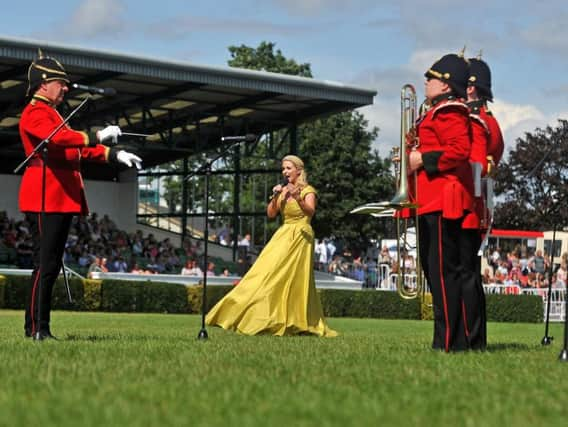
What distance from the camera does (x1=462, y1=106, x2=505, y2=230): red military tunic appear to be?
8.93 meters

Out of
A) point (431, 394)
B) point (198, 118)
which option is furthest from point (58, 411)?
point (198, 118)

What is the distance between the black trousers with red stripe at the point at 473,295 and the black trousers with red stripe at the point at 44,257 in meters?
3.51

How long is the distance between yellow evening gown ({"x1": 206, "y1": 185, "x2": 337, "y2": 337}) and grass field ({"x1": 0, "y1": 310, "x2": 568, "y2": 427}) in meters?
5.56

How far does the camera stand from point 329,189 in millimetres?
66125

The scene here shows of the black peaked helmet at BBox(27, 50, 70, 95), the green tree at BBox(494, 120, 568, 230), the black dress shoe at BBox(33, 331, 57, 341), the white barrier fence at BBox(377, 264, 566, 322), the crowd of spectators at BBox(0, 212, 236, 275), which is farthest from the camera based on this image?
the green tree at BBox(494, 120, 568, 230)

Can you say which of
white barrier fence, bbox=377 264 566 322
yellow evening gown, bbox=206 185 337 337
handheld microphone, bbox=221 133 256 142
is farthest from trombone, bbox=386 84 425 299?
white barrier fence, bbox=377 264 566 322

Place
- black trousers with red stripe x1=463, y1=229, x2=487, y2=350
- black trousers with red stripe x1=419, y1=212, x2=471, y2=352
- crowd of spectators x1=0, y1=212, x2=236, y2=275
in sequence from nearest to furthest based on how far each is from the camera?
black trousers with red stripe x1=419, y1=212, x2=471, y2=352 → black trousers with red stripe x1=463, y1=229, x2=487, y2=350 → crowd of spectators x1=0, y1=212, x2=236, y2=275

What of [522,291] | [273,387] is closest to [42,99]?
[273,387]

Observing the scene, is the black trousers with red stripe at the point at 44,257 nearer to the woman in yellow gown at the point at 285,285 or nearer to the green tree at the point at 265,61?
the woman in yellow gown at the point at 285,285

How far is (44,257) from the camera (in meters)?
10.1

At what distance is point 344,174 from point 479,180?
57.0 meters

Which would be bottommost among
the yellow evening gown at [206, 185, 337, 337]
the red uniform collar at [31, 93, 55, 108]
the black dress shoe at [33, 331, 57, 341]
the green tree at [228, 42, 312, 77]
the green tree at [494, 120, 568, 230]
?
the black dress shoe at [33, 331, 57, 341]

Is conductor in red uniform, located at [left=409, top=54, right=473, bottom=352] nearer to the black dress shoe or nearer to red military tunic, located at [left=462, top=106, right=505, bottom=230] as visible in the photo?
red military tunic, located at [left=462, top=106, right=505, bottom=230]

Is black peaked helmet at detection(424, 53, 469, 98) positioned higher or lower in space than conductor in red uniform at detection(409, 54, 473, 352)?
higher
